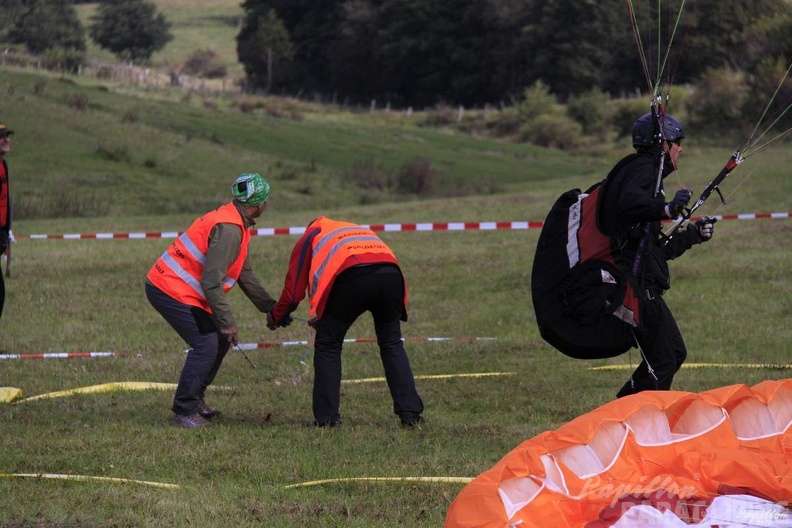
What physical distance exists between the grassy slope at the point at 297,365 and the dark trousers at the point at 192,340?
1.08ft

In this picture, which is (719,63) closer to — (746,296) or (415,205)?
(415,205)

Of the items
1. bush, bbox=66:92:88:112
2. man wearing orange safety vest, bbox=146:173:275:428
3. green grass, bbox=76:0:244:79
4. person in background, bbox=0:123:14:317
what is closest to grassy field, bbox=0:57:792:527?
man wearing orange safety vest, bbox=146:173:275:428

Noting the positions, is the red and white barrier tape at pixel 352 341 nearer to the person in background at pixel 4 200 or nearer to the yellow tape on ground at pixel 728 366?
the yellow tape on ground at pixel 728 366

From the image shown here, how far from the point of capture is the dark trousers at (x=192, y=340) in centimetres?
898

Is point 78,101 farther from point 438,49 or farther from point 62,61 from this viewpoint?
point 438,49

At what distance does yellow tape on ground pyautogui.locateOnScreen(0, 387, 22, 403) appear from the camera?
1019cm

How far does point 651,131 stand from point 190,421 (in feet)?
12.7

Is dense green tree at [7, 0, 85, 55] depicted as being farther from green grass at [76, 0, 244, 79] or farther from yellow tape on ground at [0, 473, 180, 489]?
yellow tape on ground at [0, 473, 180, 489]

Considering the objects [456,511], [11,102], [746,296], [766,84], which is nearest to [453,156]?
[766,84]

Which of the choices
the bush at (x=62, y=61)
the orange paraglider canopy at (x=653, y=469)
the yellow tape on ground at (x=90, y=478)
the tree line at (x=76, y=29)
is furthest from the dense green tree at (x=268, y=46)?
the orange paraglider canopy at (x=653, y=469)

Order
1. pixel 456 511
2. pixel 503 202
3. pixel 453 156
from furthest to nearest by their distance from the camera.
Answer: pixel 453 156 → pixel 503 202 → pixel 456 511

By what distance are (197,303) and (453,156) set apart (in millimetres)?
41354

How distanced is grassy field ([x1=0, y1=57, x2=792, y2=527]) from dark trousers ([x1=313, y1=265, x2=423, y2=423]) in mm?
239

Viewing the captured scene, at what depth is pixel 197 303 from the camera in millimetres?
8961
